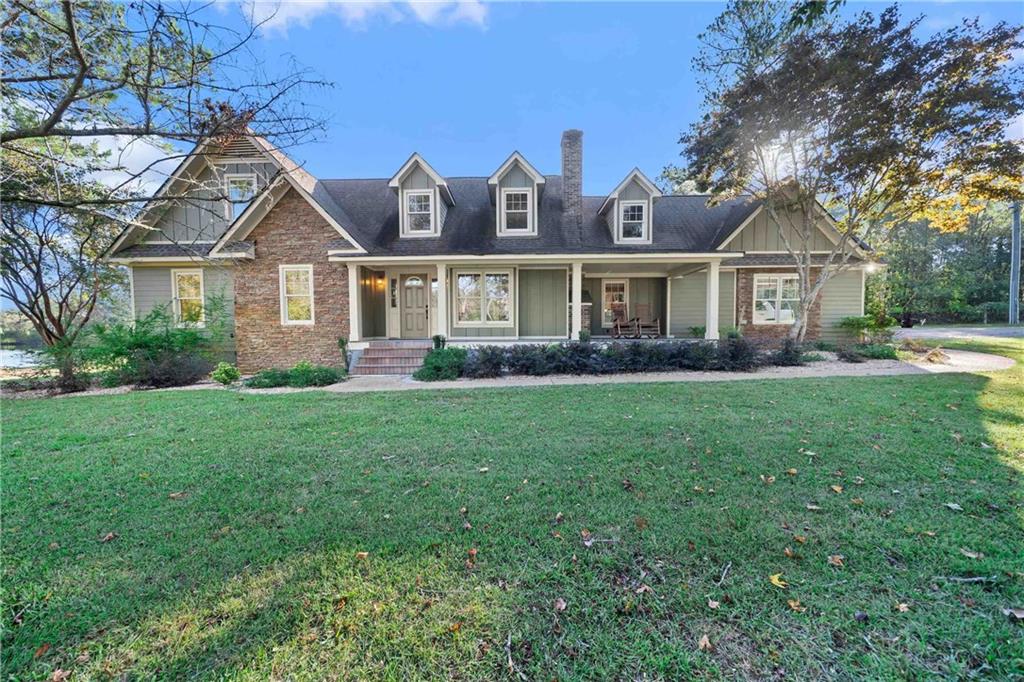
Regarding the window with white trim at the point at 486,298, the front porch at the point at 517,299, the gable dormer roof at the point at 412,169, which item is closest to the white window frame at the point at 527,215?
the front porch at the point at 517,299

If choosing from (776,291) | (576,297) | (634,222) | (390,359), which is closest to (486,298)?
(576,297)

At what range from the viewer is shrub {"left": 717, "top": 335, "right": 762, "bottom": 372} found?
372 inches

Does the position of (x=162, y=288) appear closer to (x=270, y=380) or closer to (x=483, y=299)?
(x=270, y=380)

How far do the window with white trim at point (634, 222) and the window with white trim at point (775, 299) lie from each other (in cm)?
439

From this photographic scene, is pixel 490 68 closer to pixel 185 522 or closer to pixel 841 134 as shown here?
pixel 841 134

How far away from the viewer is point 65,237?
13328 millimetres

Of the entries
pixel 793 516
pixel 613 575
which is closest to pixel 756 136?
pixel 793 516

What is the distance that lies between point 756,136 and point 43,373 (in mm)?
18625

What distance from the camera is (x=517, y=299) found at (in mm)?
13227

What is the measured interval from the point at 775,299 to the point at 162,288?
20.1 meters

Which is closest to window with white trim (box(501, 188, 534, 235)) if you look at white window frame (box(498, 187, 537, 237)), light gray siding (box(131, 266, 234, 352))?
white window frame (box(498, 187, 537, 237))

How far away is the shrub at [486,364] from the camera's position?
30.7 ft

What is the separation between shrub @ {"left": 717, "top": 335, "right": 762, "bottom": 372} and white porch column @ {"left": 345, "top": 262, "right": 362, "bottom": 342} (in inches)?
374

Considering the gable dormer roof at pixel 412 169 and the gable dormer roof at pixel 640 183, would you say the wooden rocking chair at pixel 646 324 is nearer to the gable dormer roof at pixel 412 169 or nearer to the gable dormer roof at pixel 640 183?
the gable dormer roof at pixel 640 183
